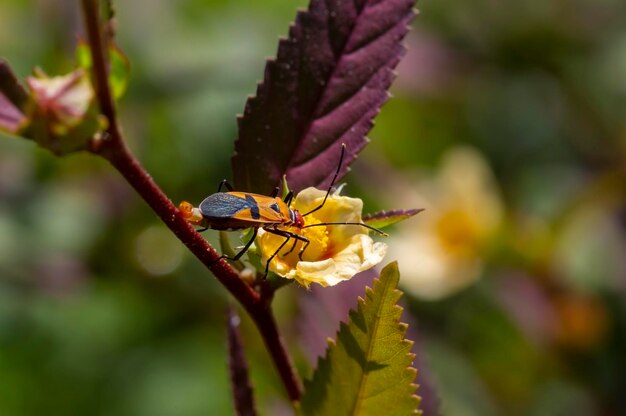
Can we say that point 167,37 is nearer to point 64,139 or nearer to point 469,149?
point 469,149

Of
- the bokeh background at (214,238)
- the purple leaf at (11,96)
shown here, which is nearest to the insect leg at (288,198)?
the purple leaf at (11,96)

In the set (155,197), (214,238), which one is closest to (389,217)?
(155,197)

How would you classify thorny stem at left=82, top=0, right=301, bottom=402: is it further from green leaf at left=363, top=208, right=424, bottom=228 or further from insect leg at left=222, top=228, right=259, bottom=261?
green leaf at left=363, top=208, right=424, bottom=228

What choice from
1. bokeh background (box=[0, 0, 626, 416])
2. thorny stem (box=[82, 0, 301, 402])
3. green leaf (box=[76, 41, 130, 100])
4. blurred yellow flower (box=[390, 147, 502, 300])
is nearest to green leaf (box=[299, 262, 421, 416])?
thorny stem (box=[82, 0, 301, 402])

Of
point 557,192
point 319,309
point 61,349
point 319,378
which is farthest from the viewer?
point 557,192

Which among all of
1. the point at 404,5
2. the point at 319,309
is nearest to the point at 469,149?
the point at 319,309

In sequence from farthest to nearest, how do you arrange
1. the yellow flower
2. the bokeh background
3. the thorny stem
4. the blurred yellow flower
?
the blurred yellow flower → the bokeh background → the yellow flower → the thorny stem
